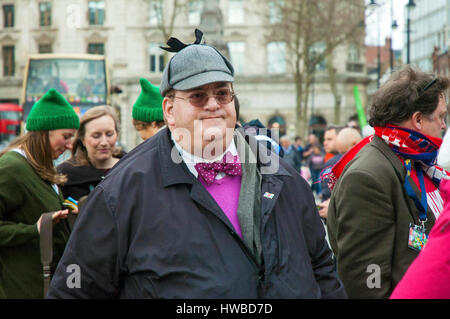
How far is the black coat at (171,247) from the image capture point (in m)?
2.28

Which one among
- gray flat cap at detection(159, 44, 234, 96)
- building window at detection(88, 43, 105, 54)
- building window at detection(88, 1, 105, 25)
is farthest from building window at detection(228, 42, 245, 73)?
gray flat cap at detection(159, 44, 234, 96)

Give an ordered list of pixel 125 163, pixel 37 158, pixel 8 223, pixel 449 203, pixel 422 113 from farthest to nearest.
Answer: pixel 37 158 < pixel 8 223 < pixel 422 113 < pixel 125 163 < pixel 449 203

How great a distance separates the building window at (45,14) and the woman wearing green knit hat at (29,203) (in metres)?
41.6

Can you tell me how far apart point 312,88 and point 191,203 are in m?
39.0

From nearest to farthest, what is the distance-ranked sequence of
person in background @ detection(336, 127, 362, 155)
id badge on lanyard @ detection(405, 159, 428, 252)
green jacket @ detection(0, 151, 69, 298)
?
id badge on lanyard @ detection(405, 159, 428, 252), green jacket @ detection(0, 151, 69, 298), person in background @ detection(336, 127, 362, 155)

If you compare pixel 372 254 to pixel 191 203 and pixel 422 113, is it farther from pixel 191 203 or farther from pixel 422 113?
pixel 191 203

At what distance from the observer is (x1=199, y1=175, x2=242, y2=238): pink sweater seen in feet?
8.07

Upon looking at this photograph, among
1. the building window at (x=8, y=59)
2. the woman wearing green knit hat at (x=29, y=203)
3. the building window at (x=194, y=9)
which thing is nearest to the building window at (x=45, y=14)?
the building window at (x=8, y=59)

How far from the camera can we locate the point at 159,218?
2316mm

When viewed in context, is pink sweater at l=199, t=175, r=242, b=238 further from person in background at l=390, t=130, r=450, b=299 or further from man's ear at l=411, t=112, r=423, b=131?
man's ear at l=411, t=112, r=423, b=131

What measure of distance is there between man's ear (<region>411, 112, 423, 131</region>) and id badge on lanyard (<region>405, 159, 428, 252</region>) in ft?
0.65

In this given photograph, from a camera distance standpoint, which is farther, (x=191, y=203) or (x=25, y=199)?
(x=25, y=199)

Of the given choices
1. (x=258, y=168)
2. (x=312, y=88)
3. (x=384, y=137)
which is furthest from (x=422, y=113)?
(x=312, y=88)

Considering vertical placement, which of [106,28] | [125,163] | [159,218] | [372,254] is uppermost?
[106,28]
